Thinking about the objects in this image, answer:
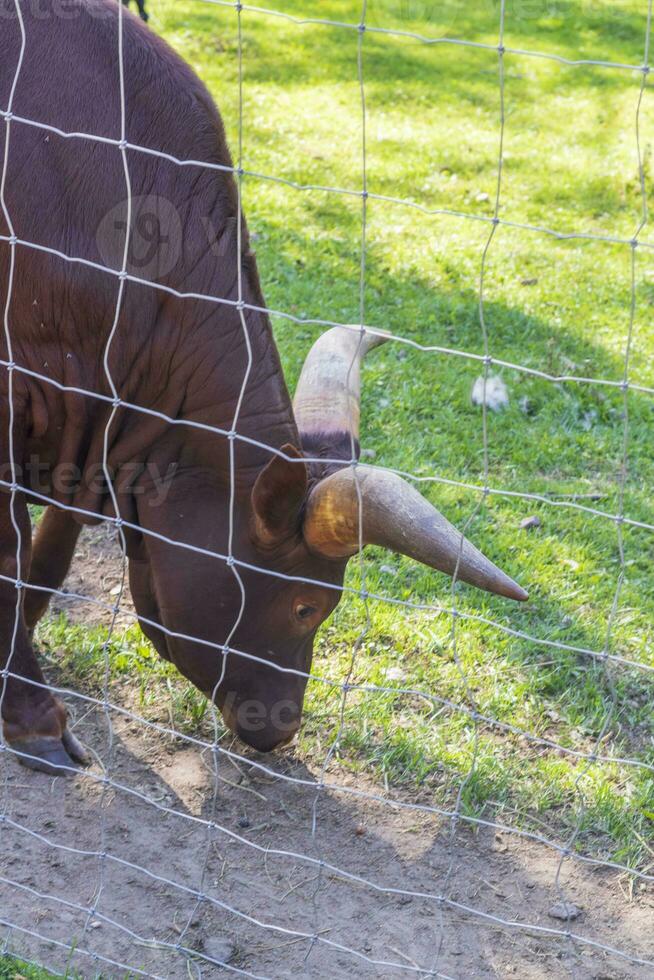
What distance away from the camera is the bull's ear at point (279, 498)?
317 centimetres

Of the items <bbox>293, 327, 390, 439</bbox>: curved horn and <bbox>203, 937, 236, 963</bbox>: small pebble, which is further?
<bbox>293, 327, 390, 439</bbox>: curved horn

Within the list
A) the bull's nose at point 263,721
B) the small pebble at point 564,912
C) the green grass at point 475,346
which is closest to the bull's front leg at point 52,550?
the green grass at point 475,346

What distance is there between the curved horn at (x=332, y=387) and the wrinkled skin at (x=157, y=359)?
8 cm

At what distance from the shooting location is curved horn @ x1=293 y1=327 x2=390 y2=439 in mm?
3656

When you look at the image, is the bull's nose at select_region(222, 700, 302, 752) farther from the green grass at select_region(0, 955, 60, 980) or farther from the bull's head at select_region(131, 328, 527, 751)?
the green grass at select_region(0, 955, 60, 980)

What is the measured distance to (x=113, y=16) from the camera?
3.56m

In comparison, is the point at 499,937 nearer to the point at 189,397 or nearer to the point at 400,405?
the point at 189,397

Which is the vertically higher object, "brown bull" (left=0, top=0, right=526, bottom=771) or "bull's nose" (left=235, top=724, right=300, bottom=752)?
"brown bull" (left=0, top=0, right=526, bottom=771)

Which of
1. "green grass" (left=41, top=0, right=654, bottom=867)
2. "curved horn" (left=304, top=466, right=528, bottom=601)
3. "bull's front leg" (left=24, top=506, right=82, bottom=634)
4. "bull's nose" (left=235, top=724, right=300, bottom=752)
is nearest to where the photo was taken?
"curved horn" (left=304, top=466, right=528, bottom=601)

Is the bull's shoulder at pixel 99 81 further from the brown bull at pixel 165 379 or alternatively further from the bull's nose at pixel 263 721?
the bull's nose at pixel 263 721

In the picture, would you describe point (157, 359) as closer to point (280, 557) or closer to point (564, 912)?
point (280, 557)

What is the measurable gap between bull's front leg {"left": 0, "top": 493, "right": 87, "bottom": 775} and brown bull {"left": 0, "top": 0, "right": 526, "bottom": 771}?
4.0 inches

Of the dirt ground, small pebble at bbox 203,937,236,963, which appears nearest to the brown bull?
the dirt ground

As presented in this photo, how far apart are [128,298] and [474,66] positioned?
332 inches
